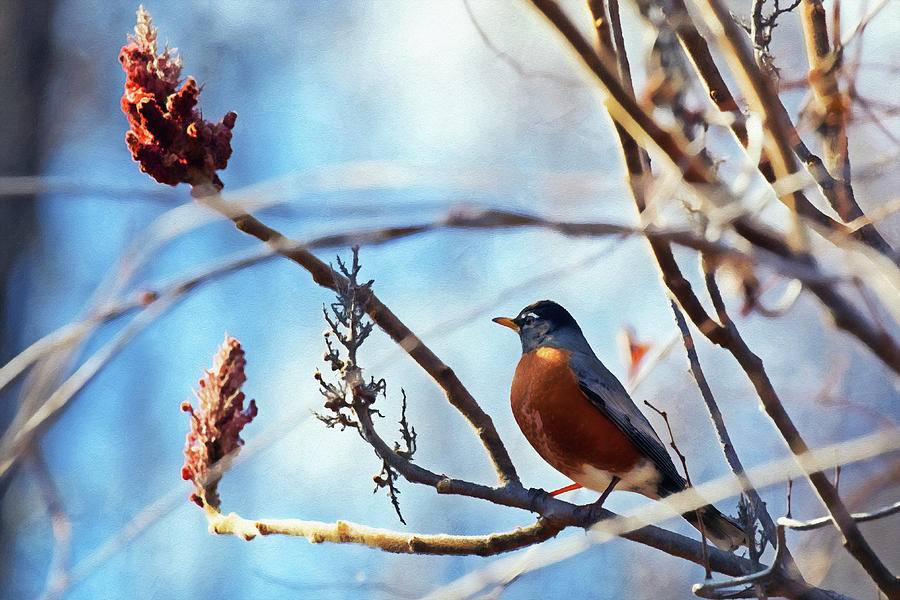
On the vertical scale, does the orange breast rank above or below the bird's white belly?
above

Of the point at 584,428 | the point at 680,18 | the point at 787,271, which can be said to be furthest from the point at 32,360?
the point at 584,428

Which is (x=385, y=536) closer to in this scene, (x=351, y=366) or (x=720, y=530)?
(x=351, y=366)

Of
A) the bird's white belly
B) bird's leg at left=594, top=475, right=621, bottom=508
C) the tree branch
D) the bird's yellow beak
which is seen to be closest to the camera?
the tree branch

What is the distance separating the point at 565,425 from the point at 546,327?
681mm

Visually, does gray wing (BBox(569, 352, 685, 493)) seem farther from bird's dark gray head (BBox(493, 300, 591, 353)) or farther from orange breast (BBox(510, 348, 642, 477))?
bird's dark gray head (BBox(493, 300, 591, 353))

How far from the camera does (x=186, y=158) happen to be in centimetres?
140

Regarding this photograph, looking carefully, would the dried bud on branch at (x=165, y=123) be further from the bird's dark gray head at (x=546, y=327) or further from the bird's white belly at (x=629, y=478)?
the bird's dark gray head at (x=546, y=327)

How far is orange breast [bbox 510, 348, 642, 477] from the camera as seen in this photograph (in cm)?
282

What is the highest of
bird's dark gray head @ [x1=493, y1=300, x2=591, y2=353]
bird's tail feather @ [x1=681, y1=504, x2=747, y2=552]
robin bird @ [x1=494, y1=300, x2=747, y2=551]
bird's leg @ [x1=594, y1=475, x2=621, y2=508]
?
bird's dark gray head @ [x1=493, y1=300, x2=591, y2=353]

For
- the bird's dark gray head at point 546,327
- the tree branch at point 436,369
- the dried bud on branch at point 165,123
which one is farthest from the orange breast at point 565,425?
the dried bud on branch at point 165,123

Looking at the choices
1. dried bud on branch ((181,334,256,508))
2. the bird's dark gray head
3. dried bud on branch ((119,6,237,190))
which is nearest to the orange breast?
the bird's dark gray head

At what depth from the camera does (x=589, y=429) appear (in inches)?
113

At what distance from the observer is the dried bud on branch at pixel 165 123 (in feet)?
4.59

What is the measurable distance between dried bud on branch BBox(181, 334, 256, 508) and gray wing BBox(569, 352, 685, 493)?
1.48 m
